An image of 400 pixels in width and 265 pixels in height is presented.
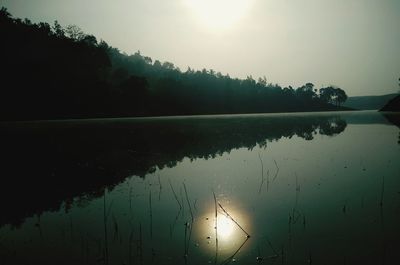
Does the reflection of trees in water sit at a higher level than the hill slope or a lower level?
lower

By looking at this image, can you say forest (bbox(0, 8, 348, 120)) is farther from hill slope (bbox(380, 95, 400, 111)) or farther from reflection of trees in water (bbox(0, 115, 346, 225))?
hill slope (bbox(380, 95, 400, 111))

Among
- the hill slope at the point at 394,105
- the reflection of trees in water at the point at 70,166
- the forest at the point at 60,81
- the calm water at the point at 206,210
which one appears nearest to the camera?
the calm water at the point at 206,210

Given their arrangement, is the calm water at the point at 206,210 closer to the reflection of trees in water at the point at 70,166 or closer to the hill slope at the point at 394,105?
the reflection of trees in water at the point at 70,166

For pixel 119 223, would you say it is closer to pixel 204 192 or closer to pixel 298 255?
pixel 204 192

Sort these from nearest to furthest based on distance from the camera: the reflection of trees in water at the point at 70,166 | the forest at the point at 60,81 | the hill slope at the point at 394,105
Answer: the reflection of trees in water at the point at 70,166 → the forest at the point at 60,81 → the hill slope at the point at 394,105

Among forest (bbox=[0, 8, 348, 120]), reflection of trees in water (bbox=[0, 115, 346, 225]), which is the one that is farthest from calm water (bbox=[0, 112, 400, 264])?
forest (bbox=[0, 8, 348, 120])

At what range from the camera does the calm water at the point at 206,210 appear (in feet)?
28.3

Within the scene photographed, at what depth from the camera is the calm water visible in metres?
8.62

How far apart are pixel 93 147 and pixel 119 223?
23261 mm

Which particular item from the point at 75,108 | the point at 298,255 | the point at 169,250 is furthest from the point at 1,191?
the point at 75,108

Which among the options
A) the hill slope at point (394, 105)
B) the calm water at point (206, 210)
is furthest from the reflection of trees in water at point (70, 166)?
the hill slope at point (394, 105)

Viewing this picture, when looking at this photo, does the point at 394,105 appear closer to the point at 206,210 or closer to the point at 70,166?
the point at 70,166

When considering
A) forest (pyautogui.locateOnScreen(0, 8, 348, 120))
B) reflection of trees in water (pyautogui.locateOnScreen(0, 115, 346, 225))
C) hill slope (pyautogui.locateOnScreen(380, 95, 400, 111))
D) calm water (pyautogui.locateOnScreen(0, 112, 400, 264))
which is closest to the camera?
calm water (pyautogui.locateOnScreen(0, 112, 400, 264))

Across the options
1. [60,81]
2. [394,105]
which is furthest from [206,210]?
[394,105]
